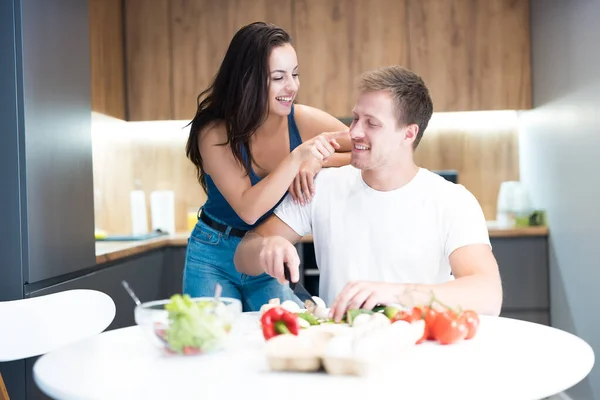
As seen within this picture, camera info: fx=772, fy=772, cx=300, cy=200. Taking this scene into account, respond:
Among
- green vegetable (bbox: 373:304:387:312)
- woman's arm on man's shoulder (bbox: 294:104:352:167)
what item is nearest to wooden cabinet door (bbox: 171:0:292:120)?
woman's arm on man's shoulder (bbox: 294:104:352:167)

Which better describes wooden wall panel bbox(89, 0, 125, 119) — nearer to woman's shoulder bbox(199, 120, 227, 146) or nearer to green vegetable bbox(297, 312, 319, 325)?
woman's shoulder bbox(199, 120, 227, 146)

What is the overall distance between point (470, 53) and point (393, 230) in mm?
2520

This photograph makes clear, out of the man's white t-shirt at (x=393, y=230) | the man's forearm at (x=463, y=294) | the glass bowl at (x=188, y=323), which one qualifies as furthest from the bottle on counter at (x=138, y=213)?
the glass bowl at (x=188, y=323)

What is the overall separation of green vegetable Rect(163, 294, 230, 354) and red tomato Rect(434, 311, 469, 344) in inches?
15.2

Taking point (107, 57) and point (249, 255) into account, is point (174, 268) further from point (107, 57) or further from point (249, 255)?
point (249, 255)

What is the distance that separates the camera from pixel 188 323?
1245 millimetres

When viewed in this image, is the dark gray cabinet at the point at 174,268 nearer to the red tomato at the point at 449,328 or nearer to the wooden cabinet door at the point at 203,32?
the wooden cabinet door at the point at 203,32

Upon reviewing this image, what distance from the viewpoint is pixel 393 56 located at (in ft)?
14.3

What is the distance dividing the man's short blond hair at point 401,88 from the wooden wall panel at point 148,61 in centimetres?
247

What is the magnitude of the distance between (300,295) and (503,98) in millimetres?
2027

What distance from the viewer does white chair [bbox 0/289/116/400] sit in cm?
180

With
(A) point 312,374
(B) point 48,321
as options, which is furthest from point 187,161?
(A) point 312,374

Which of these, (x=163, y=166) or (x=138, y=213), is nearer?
(x=138, y=213)

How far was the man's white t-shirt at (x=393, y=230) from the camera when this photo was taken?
2059 mm
